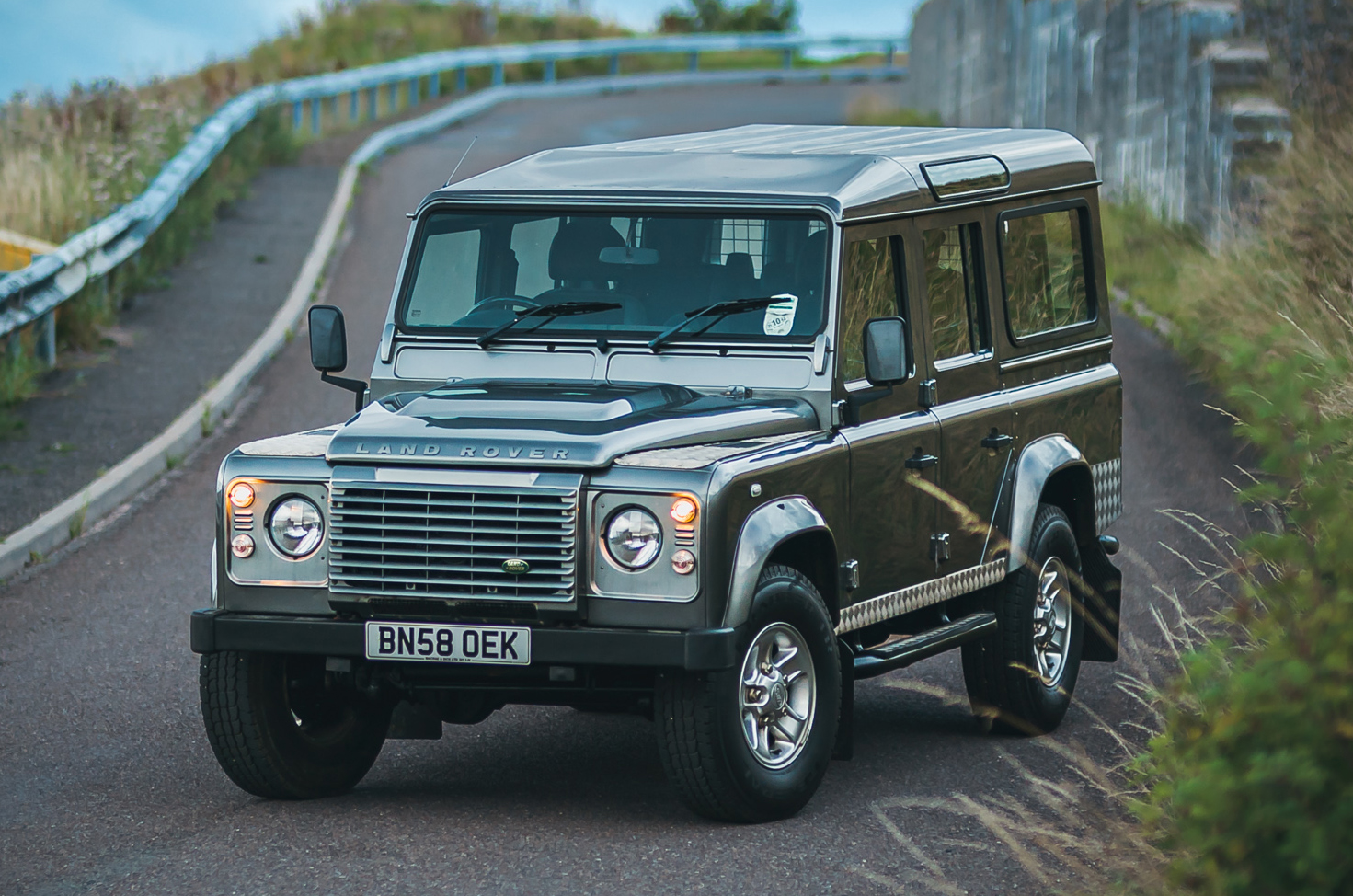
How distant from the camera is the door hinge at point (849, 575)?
6895 mm

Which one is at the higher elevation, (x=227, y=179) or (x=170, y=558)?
(x=227, y=179)

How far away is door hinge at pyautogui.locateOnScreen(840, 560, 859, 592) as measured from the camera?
22.6 ft

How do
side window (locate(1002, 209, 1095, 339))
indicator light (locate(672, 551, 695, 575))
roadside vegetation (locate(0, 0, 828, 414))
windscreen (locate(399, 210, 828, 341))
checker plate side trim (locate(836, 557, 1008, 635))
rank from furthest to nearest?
roadside vegetation (locate(0, 0, 828, 414))
side window (locate(1002, 209, 1095, 339))
windscreen (locate(399, 210, 828, 341))
checker plate side trim (locate(836, 557, 1008, 635))
indicator light (locate(672, 551, 695, 575))

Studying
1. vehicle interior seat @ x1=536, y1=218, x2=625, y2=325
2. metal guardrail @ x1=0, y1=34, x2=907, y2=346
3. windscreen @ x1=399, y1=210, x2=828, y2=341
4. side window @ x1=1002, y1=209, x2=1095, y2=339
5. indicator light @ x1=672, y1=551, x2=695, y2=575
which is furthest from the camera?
metal guardrail @ x1=0, y1=34, x2=907, y2=346

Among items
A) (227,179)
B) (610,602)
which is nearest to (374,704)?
(610,602)

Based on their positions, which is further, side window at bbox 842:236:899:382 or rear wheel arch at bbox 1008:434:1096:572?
rear wheel arch at bbox 1008:434:1096:572

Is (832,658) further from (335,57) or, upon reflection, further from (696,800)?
(335,57)

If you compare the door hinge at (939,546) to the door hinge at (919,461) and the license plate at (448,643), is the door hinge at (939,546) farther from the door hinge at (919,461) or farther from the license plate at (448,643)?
the license plate at (448,643)

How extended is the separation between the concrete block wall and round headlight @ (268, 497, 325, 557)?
12.4m

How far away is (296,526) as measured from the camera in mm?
6430

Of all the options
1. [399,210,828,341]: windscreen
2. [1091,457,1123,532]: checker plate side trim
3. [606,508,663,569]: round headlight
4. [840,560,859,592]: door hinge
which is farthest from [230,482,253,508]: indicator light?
[1091,457,1123,532]: checker plate side trim

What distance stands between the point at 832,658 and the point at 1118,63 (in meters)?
17.7

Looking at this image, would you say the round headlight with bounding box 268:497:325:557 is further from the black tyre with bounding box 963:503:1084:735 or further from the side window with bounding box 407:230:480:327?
the black tyre with bounding box 963:503:1084:735

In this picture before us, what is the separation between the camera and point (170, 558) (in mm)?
11055
